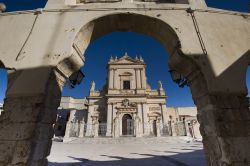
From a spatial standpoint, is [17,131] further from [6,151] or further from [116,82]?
[116,82]

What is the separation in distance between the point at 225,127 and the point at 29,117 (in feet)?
10.9

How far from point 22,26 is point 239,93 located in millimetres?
4897

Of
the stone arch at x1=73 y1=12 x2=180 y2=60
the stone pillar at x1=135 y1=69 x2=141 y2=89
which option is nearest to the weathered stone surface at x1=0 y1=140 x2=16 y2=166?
the stone arch at x1=73 y1=12 x2=180 y2=60

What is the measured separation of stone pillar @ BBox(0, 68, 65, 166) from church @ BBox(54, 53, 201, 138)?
16.9m

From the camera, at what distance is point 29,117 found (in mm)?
2609

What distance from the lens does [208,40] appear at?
11.1 feet

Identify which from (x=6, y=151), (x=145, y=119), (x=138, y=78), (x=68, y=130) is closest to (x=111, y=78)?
(x=138, y=78)

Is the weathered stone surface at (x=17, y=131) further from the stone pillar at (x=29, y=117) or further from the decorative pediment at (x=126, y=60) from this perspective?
the decorative pediment at (x=126, y=60)

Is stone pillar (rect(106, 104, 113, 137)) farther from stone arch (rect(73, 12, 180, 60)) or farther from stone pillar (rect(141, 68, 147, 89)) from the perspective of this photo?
stone arch (rect(73, 12, 180, 60))

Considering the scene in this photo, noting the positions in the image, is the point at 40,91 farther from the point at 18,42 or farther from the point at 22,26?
the point at 22,26


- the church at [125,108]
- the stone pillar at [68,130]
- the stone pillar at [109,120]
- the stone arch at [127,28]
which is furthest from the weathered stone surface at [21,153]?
the stone pillar at [109,120]

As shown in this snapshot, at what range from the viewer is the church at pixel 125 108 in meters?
20.0

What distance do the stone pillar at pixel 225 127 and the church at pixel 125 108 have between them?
16682 millimetres

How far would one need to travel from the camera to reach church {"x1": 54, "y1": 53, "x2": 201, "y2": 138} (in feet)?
65.7
